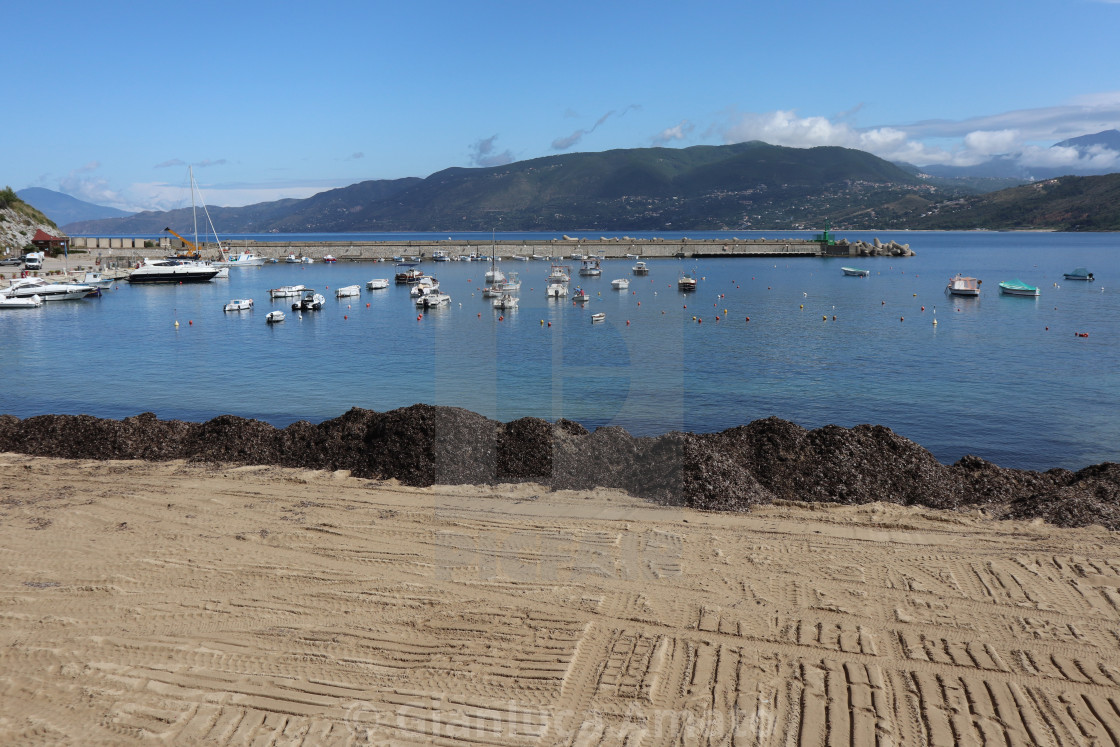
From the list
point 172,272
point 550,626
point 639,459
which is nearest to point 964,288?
→ point 639,459

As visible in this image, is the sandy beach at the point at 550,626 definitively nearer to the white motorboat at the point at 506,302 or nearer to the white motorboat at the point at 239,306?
the white motorboat at the point at 506,302

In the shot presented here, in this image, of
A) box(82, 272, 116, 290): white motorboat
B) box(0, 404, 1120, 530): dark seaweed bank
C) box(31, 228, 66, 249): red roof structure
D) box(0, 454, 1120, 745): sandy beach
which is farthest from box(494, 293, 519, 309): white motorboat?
box(31, 228, 66, 249): red roof structure

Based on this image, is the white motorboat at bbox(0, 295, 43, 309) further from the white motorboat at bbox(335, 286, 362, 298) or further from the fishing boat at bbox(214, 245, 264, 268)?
the fishing boat at bbox(214, 245, 264, 268)

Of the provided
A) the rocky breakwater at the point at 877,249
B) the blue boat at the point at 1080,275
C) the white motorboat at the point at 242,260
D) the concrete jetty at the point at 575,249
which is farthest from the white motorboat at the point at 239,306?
the rocky breakwater at the point at 877,249

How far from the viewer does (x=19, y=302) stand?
181ft

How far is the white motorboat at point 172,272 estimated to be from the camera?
7588 cm

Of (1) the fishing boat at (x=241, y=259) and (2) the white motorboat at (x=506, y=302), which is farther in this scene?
(1) the fishing boat at (x=241, y=259)

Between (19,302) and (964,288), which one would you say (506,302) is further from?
(964,288)

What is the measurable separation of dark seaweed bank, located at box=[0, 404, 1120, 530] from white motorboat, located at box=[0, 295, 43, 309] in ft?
159

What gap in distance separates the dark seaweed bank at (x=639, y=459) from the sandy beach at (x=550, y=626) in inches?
31.3

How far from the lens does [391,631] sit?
812cm

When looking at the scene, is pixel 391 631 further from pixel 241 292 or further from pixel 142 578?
pixel 241 292

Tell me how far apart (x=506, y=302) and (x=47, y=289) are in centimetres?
3869

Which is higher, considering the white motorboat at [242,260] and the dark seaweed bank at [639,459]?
the white motorboat at [242,260]
